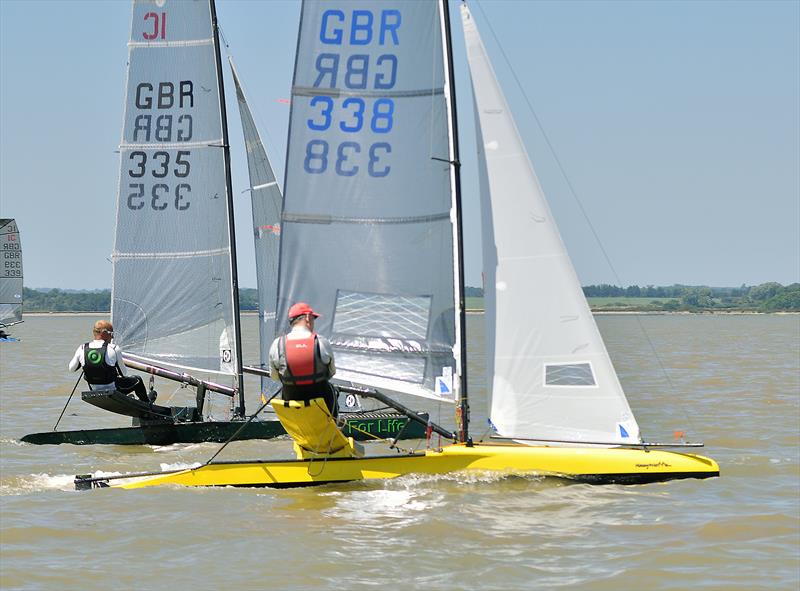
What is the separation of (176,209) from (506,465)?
7764 millimetres

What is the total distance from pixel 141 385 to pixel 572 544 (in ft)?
25.9

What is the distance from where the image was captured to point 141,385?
1609cm

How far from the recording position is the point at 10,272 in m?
42.6

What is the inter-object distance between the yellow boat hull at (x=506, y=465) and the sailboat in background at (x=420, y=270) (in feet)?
0.04

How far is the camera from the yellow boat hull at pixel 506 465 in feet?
37.6

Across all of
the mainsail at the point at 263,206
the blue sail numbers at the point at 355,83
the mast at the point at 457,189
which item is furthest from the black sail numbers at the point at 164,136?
the mast at the point at 457,189

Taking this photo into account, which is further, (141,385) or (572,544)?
(141,385)

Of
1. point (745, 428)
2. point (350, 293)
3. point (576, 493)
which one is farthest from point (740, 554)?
point (745, 428)

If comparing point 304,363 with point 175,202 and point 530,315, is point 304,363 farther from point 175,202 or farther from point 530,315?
point 175,202

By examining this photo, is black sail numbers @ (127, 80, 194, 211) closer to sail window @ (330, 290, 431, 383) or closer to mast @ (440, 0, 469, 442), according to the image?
sail window @ (330, 290, 431, 383)

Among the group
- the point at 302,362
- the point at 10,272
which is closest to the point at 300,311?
the point at 302,362

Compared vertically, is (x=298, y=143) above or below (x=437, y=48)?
below

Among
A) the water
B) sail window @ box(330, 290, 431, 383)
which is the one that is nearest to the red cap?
sail window @ box(330, 290, 431, 383)

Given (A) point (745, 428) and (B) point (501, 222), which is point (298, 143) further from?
(A) point (745, 428)
